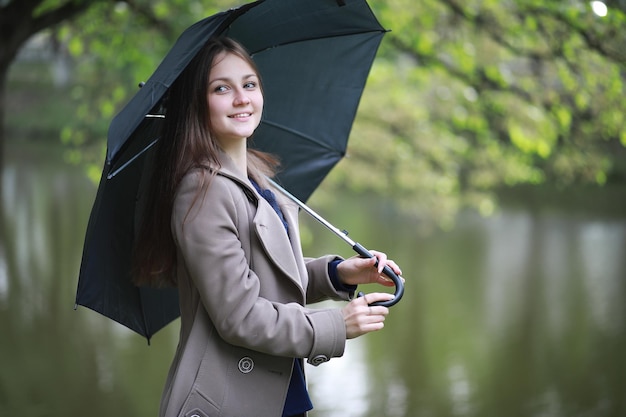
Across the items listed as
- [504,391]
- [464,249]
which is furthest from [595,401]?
→ [464,249]

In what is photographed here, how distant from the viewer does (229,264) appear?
6.05 ft

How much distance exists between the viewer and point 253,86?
2.08 m

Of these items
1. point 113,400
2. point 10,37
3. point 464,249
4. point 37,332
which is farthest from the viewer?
point 464,249

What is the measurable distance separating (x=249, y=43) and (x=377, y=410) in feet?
21.4

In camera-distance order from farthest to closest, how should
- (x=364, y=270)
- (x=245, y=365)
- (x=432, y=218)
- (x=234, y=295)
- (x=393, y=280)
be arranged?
(x=432, y=218)
(x=364, y=270)
(x=393, y=280)
(x=245, y=365)
(x=234, y=295)

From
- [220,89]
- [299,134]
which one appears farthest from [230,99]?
[299,134]

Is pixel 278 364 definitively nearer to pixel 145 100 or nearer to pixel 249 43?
pixel 145 100

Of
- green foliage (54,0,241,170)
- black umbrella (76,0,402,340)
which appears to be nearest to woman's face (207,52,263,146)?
black umbrella (76,0,402,340)

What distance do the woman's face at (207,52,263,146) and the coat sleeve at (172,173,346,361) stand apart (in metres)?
0.19

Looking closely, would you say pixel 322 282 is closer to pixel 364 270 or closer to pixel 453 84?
pixel 364 270

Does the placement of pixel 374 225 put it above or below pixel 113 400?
above

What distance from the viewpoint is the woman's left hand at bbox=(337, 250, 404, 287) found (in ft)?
6.92

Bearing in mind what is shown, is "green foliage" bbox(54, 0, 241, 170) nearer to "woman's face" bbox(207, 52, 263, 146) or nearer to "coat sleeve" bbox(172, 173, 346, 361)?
"woman's face" bbox(207, 52, 263, 146)

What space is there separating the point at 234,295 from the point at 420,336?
33.5ft
